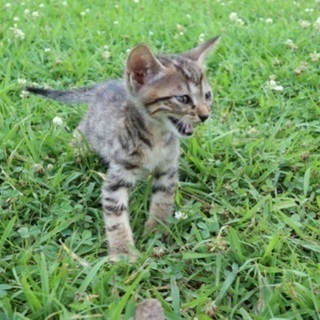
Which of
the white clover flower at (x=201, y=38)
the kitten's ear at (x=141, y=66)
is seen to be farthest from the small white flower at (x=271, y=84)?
the kitten's ear at (x=141, y=66)

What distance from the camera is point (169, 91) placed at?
363cm

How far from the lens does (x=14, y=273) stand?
3080 millimetres

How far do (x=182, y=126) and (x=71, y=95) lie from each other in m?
1.40

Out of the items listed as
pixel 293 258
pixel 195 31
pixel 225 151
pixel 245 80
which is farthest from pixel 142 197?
pixel 195 31

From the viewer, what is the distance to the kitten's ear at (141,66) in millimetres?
3551

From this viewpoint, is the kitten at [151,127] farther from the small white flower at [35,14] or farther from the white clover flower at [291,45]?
the small white flower at [35,14]

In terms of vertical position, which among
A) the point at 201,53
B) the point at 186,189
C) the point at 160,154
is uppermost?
the point at 201,53

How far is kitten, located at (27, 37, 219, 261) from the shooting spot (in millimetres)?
3625

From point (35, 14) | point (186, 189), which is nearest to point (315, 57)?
point (186, 189)

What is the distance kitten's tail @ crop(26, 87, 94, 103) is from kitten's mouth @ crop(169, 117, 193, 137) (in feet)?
3.94

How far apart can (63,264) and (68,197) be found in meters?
0.77

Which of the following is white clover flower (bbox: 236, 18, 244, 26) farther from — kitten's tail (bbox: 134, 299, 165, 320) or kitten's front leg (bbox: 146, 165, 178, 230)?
kitten's tail (bbox: 134, 299, 165, 320)

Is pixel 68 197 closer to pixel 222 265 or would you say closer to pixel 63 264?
pixel 63 264

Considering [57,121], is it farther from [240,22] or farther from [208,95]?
[240,22]
